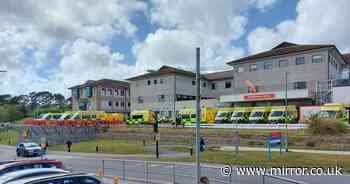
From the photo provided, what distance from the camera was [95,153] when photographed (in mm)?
40594

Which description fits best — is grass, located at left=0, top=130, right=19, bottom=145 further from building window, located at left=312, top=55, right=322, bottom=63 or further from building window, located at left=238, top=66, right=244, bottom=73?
building window, located at left=312, top=55, right=322, bottom=63

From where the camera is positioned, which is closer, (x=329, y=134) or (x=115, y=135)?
(x=329, y=134)

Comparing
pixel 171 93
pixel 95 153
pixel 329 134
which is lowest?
pixel 95 153

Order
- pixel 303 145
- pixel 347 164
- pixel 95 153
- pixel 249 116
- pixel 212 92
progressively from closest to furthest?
1. pixel 347 164
2. pixel 303 145
3. pixel 95 153
4. pixel 249 116
5. pixel 212 92

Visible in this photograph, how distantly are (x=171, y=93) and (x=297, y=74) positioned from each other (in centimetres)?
2611

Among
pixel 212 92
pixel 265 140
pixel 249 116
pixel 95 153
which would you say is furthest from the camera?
pixel 212 92

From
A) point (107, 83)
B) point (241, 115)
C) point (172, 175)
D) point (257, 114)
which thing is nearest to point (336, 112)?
point (257, 114)

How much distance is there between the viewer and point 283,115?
47.3 m

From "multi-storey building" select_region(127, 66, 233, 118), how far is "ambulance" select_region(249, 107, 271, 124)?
21394 millimetres

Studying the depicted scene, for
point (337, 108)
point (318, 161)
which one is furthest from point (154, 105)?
point (318, 161)

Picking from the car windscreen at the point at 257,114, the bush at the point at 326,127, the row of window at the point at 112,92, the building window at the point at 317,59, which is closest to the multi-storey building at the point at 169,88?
the row of window at the point at 112,92

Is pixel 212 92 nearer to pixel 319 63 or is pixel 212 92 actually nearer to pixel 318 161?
pixel 319 63

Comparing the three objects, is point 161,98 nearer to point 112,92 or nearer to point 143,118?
point 143,118

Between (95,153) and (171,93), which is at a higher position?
(171,93)
